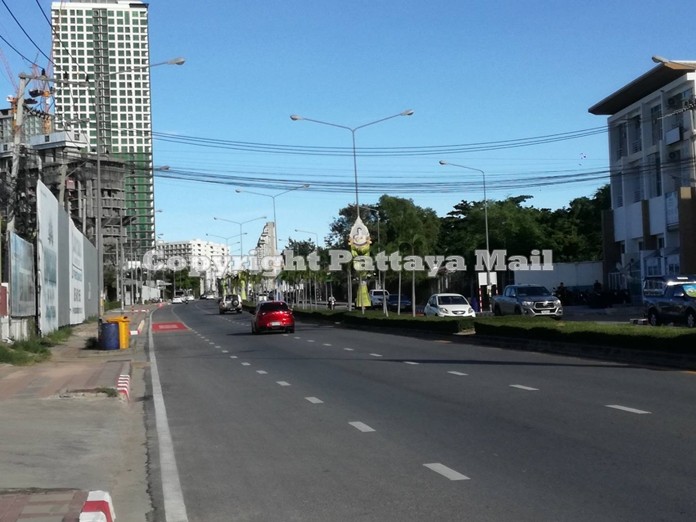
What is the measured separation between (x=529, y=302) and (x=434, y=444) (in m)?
31.9

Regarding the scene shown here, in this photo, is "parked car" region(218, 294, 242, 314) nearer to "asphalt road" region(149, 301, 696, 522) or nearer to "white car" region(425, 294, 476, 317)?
"white car" region(425, 294, 476, 317)

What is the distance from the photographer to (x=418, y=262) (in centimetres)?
5512

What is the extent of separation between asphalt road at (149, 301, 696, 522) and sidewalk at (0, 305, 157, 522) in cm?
51

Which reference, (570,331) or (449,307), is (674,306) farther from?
(449,307)

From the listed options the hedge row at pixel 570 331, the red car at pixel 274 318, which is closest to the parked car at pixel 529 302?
the hedge row at pixel 570 331

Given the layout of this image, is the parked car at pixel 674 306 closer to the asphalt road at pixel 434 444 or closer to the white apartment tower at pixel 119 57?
the asphalt road at pixel 434 444

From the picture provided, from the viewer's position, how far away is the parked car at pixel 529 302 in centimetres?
4172

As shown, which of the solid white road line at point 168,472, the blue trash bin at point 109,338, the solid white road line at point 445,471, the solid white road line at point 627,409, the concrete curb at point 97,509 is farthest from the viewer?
the blue trash bin at point 109,338

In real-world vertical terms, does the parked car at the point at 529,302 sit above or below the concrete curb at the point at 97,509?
above

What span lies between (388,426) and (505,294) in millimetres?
32128

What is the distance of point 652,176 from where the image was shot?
65562mm

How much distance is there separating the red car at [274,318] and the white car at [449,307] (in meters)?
7.56

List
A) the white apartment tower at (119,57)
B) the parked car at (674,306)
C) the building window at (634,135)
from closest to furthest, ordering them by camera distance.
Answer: the parked car at (674,306)
the building window at (634,135)
the white apartment tower at (119,57)

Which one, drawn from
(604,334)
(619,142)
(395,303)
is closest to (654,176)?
(619,142)
